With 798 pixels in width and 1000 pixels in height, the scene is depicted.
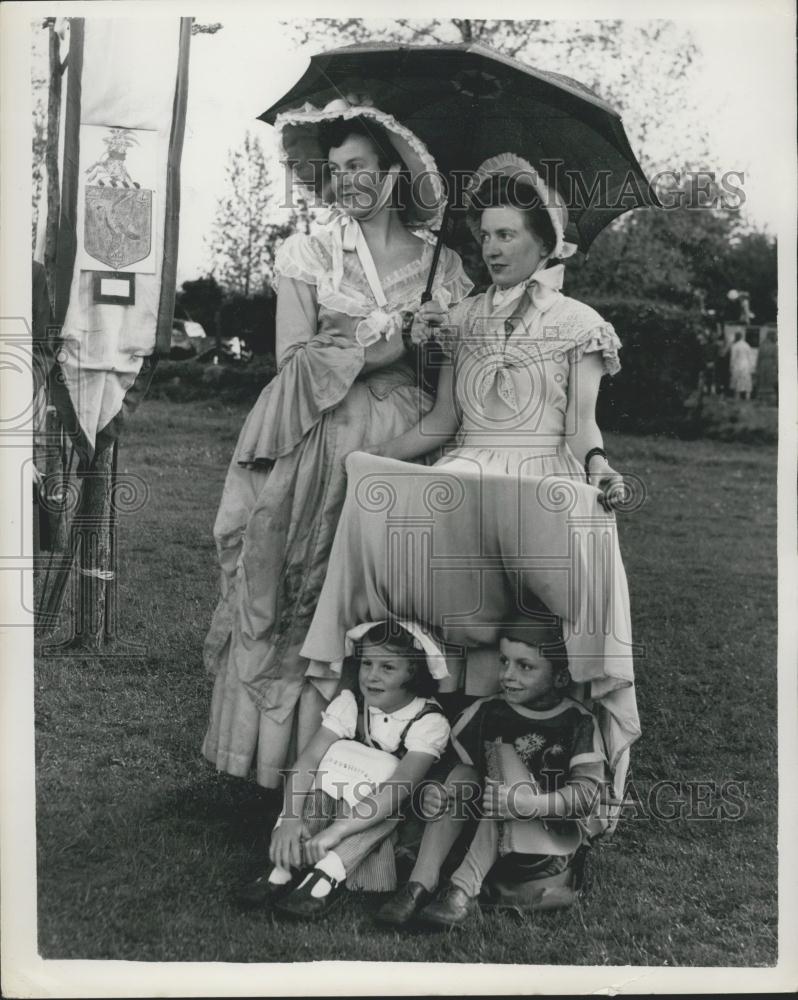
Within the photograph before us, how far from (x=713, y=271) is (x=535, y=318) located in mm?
3104

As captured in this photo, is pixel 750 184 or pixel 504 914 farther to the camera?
pixel 750 184

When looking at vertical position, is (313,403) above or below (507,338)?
below

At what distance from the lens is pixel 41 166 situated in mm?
4957

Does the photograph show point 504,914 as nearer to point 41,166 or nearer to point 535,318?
point 535,318

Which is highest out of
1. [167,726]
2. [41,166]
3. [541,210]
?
[41,166]

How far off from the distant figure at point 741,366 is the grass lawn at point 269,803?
40 cm

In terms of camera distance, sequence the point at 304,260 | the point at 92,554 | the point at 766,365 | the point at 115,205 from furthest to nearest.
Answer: the point at 766,365, the point at 92,554, the point at 115,205, the point at 304,260

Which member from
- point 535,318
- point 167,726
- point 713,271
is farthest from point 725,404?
point 167,726

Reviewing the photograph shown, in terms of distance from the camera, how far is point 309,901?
396 cm

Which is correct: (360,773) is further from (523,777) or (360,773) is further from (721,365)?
(721,365)

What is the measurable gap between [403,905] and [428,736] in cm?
55

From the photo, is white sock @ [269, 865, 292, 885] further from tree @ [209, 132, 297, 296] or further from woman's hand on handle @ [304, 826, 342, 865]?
tree @ [209, 132, 297, 296]

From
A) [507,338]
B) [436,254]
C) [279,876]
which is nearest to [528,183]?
[436,254]

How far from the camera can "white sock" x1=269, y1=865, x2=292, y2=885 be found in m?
4.07
